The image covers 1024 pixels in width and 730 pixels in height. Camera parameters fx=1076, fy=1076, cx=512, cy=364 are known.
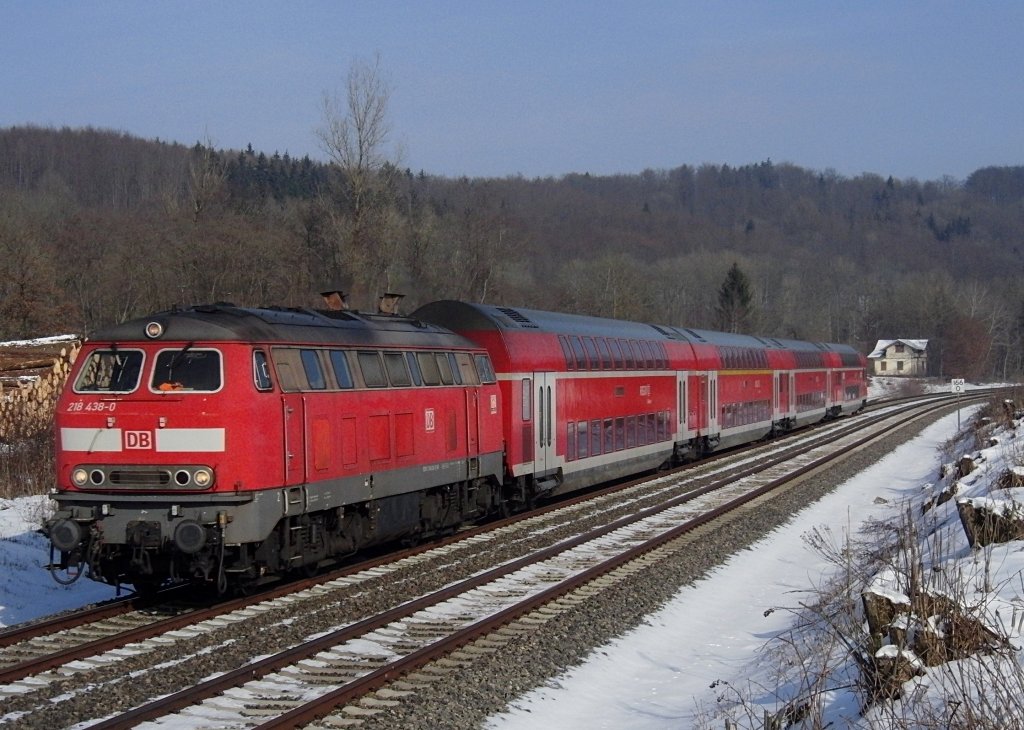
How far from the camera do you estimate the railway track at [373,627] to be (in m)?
8.69

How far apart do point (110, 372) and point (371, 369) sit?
3.51 meters

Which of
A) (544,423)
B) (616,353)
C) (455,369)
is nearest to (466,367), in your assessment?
(455,369)

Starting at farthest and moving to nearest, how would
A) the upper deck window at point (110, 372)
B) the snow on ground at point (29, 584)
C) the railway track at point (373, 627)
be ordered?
the snow on ground at point (29, 584) → the upper deck window at point (110, 372) → the railway track at point (373, 627)

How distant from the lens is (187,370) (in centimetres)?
1208

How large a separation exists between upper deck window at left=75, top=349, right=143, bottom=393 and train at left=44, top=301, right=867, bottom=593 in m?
0.02

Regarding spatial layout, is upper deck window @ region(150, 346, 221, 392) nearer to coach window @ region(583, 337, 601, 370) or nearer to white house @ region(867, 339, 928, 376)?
coach window @ region(583, 337, 601, 370)

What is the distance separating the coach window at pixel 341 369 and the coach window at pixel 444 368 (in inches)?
112

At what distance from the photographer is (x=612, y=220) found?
169875mm

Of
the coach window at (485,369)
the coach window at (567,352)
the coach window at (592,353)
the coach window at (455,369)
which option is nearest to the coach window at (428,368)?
the coach window at (455,369)

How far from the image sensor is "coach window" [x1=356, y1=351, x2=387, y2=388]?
14.3m

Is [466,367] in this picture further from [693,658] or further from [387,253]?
[387,253]

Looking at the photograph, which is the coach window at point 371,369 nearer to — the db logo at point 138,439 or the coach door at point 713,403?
the db logo at point 138,439

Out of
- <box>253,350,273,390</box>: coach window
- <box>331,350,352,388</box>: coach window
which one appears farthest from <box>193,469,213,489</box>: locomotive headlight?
<box>331,350,352,388</box>: coach window

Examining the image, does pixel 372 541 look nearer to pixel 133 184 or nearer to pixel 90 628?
pixel 90 628
